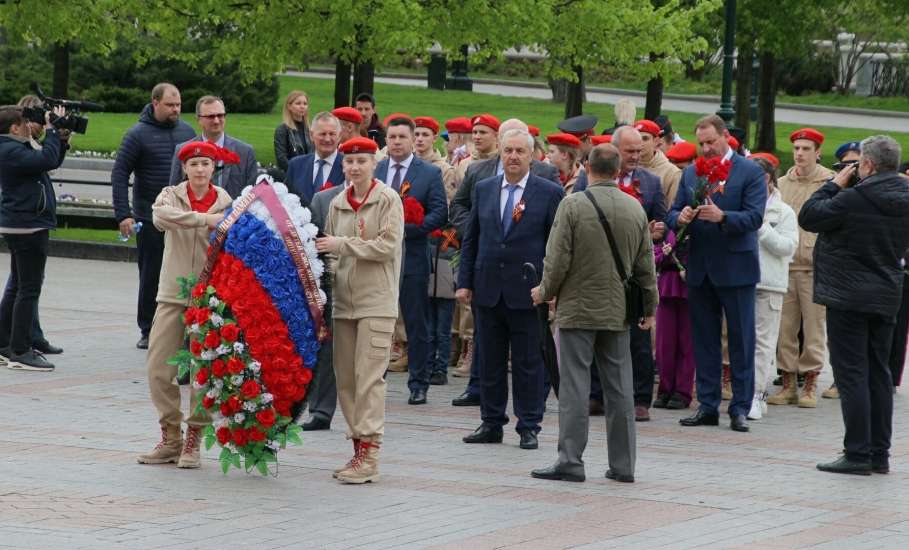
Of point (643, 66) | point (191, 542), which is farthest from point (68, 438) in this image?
point (643, 66)

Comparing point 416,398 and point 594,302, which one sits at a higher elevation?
point 594,302

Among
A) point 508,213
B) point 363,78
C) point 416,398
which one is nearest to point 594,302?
point 508,213

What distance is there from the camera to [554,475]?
9422 millimetres

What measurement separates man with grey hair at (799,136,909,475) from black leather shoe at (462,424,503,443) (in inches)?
81.3

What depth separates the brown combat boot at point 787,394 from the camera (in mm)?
12758

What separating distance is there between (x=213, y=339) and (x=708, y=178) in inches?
157

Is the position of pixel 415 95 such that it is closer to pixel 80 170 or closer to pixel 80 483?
pixel 80 170

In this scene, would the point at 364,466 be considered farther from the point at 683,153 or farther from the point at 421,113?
the point at 421,113

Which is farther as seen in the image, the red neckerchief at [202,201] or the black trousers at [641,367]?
the black trousers at [641,367]

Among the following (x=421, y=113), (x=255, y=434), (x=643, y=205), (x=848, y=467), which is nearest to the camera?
(x=255, y=434)

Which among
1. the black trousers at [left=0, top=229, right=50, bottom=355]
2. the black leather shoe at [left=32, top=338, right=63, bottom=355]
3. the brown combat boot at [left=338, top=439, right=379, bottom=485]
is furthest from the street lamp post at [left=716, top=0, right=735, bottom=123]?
the brown combat boot at [left=338, top=439, right=379, bottom=485]

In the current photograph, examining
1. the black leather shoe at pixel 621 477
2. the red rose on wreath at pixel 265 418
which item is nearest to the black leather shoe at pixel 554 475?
the black leather shoe at pixel 621 477

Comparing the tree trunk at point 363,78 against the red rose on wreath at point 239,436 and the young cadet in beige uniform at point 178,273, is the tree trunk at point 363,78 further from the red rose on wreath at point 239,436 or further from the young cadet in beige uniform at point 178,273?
the red rose on wreath at point 239,436

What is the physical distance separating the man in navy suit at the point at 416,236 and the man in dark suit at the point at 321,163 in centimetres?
38
